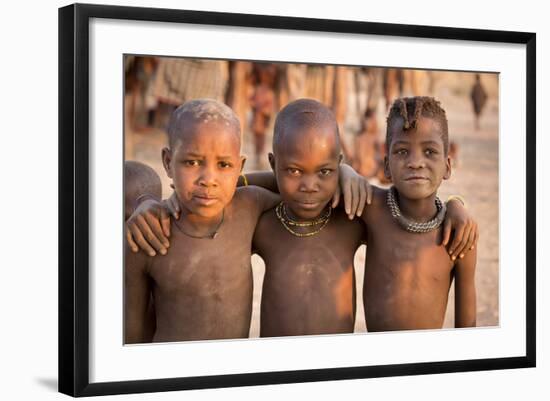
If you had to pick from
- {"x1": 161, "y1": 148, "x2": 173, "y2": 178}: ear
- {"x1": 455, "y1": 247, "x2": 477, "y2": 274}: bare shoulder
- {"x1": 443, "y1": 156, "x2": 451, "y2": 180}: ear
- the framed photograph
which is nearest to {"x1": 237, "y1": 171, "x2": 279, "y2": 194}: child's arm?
the framed photograph

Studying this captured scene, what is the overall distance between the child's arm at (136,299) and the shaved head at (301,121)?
59 cm

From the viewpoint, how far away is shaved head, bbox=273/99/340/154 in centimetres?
418

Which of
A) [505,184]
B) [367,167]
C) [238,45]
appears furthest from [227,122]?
[505,184]

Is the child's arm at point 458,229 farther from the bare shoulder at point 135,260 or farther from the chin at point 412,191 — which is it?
the bare shoulder at point 135,260

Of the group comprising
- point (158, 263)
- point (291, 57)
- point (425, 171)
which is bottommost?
point (158, 263)

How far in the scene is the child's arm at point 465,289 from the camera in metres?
4.49

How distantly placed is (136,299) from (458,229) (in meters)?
1.18

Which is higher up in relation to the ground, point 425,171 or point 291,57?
point 291,57

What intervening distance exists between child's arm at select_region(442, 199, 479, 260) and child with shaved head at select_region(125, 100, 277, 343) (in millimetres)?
722

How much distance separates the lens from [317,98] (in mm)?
4246

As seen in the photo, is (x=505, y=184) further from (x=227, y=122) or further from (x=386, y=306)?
(x=227, y=122)

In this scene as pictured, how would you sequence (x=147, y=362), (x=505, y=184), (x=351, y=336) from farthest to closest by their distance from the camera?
(x=505, y=184)
(x=351, y=336)
(x=147, y=362)

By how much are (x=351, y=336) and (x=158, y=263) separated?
0.73 m

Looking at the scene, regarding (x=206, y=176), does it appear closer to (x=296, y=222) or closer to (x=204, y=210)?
(x=204, y=210)
